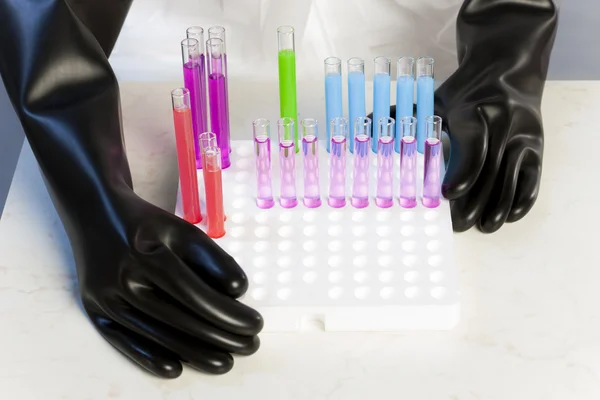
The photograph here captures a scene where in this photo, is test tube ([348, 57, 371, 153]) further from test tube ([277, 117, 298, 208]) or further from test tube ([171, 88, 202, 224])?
test tube ([171, 88, 202, 224])

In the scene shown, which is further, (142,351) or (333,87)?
(333,87)

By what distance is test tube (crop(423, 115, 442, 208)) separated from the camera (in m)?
1.06

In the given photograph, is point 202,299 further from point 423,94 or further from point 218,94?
point 423,94

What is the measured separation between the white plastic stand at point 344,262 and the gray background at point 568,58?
2.07ft

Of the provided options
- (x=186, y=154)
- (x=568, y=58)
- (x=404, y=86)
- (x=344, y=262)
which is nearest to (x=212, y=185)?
(x=186, y=154)

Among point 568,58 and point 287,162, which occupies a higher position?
point 287,162

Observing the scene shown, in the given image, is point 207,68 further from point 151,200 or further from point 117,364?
point 117,364

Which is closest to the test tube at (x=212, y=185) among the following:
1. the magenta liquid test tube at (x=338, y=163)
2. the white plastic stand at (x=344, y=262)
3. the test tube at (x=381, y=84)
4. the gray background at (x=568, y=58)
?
the white plastic stand at (x=344, y=262)

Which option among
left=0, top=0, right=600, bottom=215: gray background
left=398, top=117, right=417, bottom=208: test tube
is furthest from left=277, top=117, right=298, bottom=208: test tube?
left=0, top=0, right=600, bottom=215: gray background

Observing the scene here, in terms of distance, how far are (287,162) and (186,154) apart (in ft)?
0.34

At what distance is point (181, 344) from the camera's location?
36.8 inches

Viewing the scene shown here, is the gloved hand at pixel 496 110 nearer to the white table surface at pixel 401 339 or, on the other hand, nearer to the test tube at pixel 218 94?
the white table surface at pixel 401 339

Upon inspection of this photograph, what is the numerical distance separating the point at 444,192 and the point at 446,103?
17cm

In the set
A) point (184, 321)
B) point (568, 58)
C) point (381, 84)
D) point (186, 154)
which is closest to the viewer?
point (184, 321)
